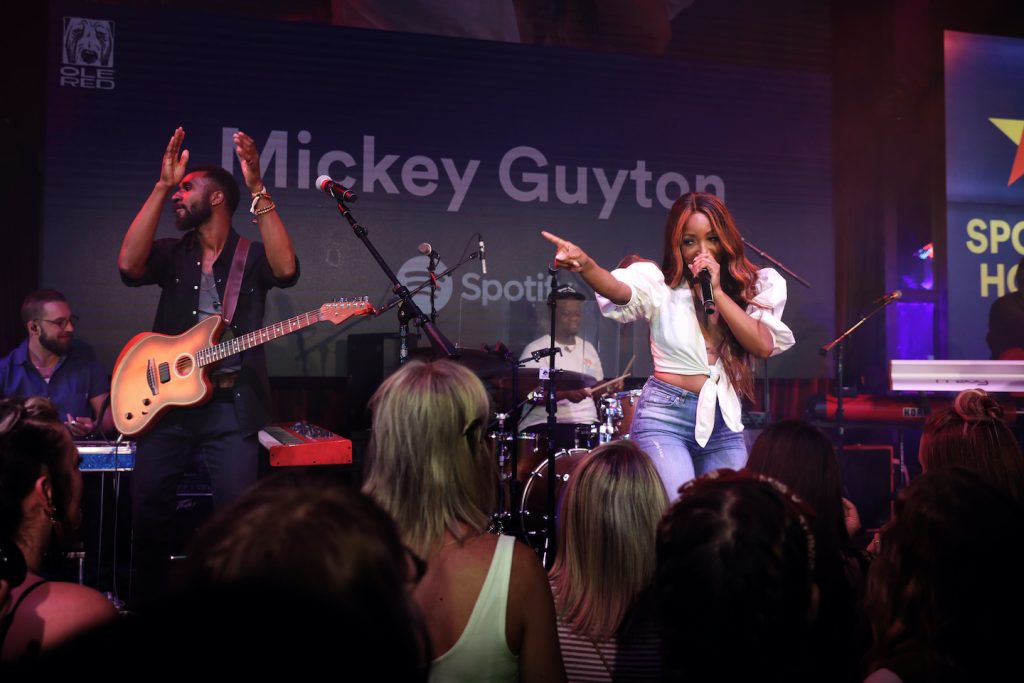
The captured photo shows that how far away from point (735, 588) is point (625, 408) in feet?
17.3

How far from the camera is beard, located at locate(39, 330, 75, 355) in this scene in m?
5.97

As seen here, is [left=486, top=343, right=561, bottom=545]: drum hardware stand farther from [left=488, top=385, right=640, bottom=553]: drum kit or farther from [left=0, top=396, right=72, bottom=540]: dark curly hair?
[left=0, top=396, right=72, bottom=540]: dark curly hair

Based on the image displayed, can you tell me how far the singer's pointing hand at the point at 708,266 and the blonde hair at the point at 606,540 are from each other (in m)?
1.39

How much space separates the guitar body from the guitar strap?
96 mm

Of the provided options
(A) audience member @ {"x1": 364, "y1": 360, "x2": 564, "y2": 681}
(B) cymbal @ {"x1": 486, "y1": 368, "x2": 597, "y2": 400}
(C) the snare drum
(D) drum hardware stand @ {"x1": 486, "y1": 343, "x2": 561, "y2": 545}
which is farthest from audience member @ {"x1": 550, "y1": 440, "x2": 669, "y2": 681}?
(C) the snare drum

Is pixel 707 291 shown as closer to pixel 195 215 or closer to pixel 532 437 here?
pixel 195 215

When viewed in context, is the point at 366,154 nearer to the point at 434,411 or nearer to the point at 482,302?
the point at 482,302

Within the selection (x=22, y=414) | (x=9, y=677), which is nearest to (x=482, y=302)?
(x=22, y=414)

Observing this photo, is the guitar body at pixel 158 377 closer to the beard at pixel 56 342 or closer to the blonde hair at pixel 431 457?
the beard at pixel 56 342

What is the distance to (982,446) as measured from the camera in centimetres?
283

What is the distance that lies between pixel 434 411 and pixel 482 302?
5.41m

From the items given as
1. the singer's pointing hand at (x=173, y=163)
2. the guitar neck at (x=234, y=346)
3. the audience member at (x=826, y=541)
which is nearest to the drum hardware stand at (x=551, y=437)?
the guitar neck at (x=234, y=346)

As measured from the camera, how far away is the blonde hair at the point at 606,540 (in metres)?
2.16

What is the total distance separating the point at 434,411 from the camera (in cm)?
196
